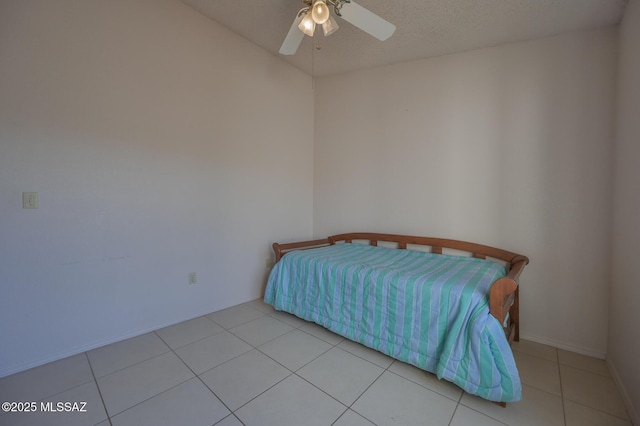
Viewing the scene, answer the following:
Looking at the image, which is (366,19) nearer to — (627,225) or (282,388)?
(627,225)

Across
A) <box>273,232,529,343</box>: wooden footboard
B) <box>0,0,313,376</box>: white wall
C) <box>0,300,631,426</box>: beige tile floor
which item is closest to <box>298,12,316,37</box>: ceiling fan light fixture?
<box>0,0,313,376</box>: white wall

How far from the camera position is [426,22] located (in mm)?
2115

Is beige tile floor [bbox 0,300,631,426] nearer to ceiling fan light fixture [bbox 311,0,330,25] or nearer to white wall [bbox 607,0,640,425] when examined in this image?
white wall [bbox 607,0,640,425]

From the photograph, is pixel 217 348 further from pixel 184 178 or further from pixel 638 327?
pixel 638 327

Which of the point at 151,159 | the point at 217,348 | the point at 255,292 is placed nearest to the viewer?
the point at 217,348

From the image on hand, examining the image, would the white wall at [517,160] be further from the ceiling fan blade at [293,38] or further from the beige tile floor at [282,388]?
the ceiling fan blade at [293,38]

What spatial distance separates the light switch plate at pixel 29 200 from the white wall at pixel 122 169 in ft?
0.08

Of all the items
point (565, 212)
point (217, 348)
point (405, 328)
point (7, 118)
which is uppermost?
point (7, 118)

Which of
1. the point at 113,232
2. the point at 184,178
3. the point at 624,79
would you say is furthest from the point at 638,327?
the point at 113,232

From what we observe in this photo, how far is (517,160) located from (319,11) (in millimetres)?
1962

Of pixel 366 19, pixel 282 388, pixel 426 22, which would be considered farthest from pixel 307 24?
pixel 282 388

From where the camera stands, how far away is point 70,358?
5.78 ft

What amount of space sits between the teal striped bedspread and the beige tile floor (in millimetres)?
157

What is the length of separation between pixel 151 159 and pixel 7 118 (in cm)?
75
